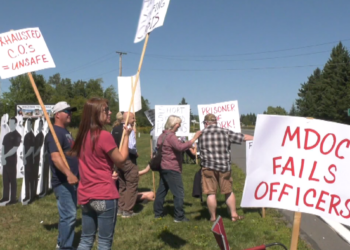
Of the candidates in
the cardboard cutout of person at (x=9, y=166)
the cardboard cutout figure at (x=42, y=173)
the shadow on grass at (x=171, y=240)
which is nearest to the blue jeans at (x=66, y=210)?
the shadow on grass at (x=171, y=240)

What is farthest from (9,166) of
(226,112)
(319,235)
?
(319,235)

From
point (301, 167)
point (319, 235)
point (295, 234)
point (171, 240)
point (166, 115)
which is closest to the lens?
point (301, 167)

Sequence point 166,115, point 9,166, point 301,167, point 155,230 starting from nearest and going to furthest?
point 301,167, point 155,230, point 9,166, point 166,115

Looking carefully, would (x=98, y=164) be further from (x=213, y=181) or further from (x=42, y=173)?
(x=42, y=173)

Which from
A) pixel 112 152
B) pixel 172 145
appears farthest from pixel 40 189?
pixel 112 152

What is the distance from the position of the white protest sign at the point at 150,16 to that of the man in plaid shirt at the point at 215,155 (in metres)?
2.01

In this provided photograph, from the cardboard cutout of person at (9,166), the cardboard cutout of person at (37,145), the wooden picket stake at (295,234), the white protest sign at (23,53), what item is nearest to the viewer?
the wooden picket stake at (295,234)

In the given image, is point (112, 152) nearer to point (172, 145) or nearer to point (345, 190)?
point (345, 190)

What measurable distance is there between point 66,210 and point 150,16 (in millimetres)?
2414

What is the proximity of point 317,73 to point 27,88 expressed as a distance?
54366mm

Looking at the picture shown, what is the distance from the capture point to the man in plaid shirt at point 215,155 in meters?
5.87

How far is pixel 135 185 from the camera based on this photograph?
21.5ft

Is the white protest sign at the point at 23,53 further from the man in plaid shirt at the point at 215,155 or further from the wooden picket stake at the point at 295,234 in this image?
the wooden picket stake at the point at 295,234

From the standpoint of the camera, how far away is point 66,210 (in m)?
4.31
